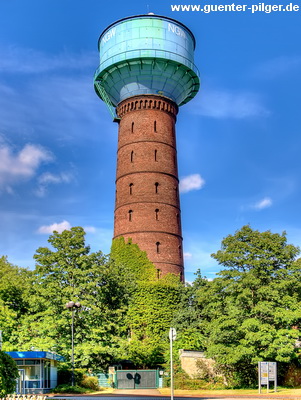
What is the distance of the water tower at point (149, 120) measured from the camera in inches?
1660

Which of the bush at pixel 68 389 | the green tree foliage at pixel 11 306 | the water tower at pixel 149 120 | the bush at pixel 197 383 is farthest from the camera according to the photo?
the water tower at pixel 149 120

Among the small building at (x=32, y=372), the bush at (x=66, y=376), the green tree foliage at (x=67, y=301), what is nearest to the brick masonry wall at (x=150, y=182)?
the green tree foliage at (x=67, y=301)

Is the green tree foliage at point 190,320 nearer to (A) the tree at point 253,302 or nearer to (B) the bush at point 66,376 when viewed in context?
(A) the tree at point 253,302

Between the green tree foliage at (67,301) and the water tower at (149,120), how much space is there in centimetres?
841

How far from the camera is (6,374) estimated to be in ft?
53.0

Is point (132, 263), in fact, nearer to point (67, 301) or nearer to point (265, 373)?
point (67, 301)

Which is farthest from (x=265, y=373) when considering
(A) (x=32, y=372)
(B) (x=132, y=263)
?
(B) (x=132, y=263)

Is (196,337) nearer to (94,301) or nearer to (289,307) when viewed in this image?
(94,301)

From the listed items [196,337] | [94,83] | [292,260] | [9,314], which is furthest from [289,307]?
[94,83]

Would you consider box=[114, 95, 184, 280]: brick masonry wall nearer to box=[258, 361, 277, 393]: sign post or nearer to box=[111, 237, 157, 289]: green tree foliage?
box=[111, 237, 157, 289]: green tree foliage

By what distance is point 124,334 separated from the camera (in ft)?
119

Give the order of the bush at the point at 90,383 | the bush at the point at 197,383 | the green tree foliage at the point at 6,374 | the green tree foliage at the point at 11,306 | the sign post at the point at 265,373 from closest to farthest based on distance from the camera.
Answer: the green tree foliage at the point at 6,374, the sign post at the point at 265,373, the bush at the point at 197,383, the bush at the point at 90,383, the green tree foliage at the point at 11,306

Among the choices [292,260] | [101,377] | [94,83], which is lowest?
[101,377]

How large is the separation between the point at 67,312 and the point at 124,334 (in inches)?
256
